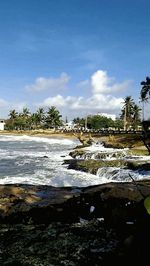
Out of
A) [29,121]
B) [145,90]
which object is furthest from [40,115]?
[145,90]

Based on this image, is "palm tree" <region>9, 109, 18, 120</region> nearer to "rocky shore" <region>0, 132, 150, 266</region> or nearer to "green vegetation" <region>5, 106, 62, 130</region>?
"green vegetation" <region>5, 106, 62, 130</region>

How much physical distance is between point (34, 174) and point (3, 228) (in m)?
17.3

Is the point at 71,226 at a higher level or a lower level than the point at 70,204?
lower

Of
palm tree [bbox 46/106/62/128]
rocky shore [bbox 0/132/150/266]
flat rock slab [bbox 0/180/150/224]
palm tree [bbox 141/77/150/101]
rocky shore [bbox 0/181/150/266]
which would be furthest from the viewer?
palm tree [bbox 46/106/62/128]

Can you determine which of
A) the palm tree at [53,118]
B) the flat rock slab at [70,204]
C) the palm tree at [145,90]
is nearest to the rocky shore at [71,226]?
the flat rock slab at [70,204]

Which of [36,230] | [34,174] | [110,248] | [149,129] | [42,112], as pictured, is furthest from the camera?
[42,112]

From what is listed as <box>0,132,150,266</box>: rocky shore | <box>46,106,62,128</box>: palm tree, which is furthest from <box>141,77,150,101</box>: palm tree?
<box>46,106,62,128</box>: palm tree

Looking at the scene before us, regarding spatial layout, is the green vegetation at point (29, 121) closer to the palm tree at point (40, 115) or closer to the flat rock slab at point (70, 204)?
the palm tree at point (40, 115)

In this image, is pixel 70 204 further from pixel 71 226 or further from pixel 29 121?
pixel 29 121

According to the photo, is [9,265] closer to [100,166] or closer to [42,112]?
[100,166]

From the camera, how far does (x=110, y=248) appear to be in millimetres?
7938

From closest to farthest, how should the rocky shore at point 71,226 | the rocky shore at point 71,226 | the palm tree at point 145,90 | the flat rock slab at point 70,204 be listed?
the rocky shore at point 71,226 → the rocky shore at point 71,226 → the flat rock slab at point 70,204 → the palm tree at point 145,90

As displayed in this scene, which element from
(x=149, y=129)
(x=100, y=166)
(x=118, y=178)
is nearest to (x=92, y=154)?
(x=100, y=166)

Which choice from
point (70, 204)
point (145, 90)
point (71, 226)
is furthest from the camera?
point (145, 90)
